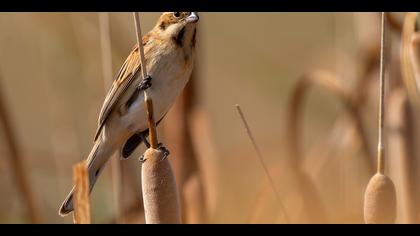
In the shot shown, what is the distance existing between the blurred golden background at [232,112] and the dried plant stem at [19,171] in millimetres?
29

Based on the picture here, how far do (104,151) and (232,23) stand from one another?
1947 millimetres

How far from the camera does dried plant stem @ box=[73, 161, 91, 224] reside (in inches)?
63.5

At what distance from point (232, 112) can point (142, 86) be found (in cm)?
215

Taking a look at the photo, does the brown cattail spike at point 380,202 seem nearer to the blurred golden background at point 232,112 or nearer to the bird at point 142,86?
the blurred golden background at point 232,112

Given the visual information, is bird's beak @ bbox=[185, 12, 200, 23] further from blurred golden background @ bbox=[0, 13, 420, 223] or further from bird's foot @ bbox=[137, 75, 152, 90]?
blurred golden background @ bbox=[0, 13, 420, 223]

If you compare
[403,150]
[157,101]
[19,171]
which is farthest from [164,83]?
[403,150]

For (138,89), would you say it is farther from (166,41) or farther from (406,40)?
(406,40)

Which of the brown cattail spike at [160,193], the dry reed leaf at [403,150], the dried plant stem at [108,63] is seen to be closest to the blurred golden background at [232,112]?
the dry reed leaf at [403,150]

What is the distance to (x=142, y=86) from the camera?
102 inches

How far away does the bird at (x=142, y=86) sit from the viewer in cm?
273

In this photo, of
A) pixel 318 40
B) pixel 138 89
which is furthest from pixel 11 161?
pixel 318 40

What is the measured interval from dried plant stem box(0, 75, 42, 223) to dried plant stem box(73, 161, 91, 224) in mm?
1154

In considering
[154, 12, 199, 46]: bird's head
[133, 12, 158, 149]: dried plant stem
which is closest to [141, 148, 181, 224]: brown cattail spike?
[133, 12, 158, 149]: dried plant stem

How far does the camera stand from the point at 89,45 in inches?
138
